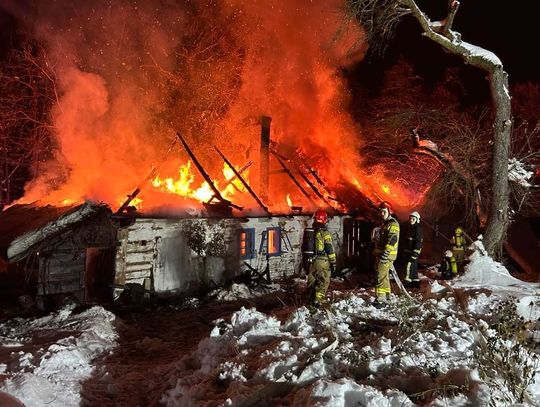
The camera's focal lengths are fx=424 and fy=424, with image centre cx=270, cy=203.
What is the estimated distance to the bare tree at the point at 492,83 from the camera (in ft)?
34.8

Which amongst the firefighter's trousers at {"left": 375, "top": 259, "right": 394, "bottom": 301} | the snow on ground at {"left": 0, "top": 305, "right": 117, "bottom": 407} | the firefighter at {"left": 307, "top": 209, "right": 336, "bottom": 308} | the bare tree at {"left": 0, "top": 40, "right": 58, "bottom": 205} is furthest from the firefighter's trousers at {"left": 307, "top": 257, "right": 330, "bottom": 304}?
the bare tree at {"left": 0, "top": 40, "right": 58, "bottom": 205}

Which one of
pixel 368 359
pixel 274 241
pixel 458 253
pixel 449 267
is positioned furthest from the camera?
pixel 274 241

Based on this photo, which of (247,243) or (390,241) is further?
(247,243)

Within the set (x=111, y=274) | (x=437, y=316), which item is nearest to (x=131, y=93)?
(x=111, y=274)

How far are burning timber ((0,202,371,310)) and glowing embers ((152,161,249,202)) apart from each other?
207cm

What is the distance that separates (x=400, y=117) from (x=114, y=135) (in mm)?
10612

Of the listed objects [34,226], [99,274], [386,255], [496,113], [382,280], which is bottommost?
[99,274]

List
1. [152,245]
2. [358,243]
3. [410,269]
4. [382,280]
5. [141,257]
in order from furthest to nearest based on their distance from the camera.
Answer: [358,243]
[152,245]
[141,257]
[410,269]
[382,280]

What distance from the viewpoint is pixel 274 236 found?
46.5ft

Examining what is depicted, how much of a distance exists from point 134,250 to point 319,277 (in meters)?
5.17

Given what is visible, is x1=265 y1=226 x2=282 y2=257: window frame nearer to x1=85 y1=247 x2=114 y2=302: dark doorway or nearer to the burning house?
the burning house

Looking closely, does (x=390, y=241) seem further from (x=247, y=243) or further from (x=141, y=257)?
(x=141, y=257)

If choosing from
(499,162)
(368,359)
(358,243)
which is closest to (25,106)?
(358,243)

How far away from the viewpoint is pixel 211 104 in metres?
19.4
